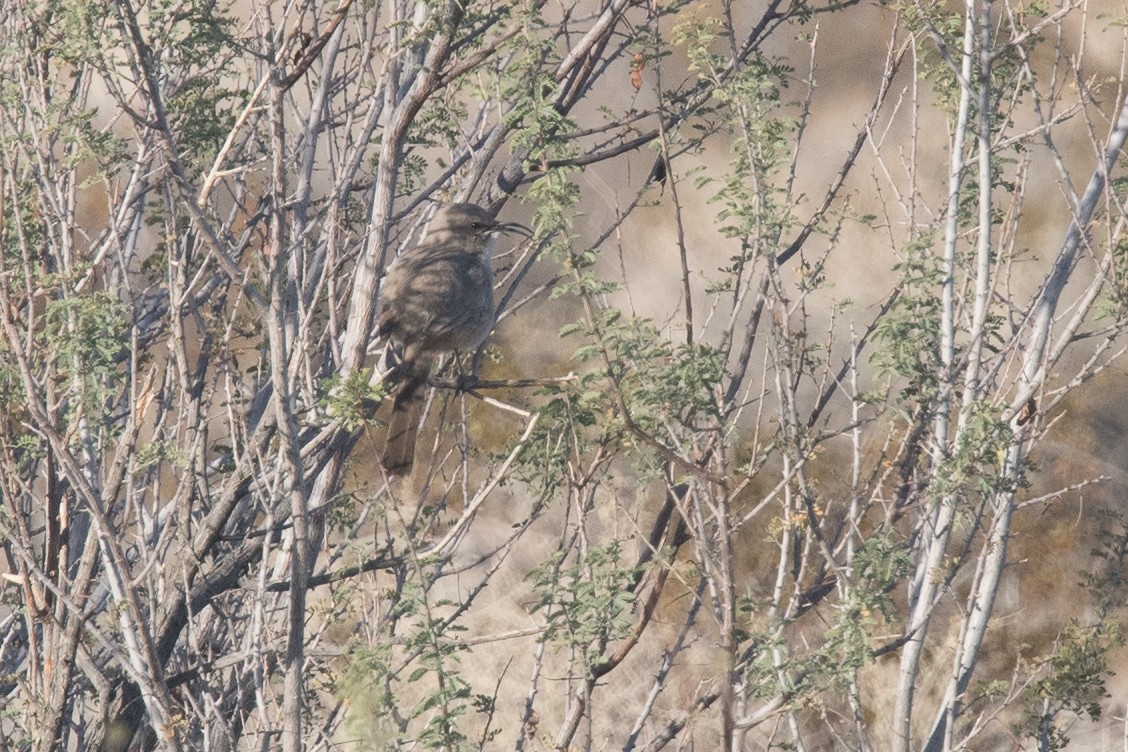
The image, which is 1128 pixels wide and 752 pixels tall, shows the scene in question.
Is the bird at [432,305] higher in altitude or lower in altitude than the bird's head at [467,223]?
lower

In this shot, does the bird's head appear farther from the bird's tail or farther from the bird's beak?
the bird's tail

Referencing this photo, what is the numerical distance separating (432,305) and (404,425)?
0.46m

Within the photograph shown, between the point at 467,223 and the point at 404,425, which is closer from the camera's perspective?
the point at 404,425

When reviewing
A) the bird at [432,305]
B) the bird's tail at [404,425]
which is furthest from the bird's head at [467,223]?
the bird's tail at [404,425]

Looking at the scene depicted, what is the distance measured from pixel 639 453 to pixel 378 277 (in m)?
0.95

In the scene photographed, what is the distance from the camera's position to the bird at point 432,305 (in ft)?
16.0

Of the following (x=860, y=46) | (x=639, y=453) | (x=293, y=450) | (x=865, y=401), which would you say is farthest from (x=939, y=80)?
(x=860, y=46)

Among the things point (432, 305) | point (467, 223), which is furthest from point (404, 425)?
point (467, 223)

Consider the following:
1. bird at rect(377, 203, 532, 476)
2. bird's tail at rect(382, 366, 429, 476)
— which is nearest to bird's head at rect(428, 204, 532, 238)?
bird at rect(377, 203, 532, 476)

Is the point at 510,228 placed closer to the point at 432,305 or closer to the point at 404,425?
the point at 432,305

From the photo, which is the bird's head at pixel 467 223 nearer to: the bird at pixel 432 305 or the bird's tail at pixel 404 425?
the bird at pixel 432 305

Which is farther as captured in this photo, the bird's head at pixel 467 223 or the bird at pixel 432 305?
the bird's head at pixel 467 223

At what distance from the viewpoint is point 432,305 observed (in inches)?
191

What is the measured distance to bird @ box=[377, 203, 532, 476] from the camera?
4875 mm
